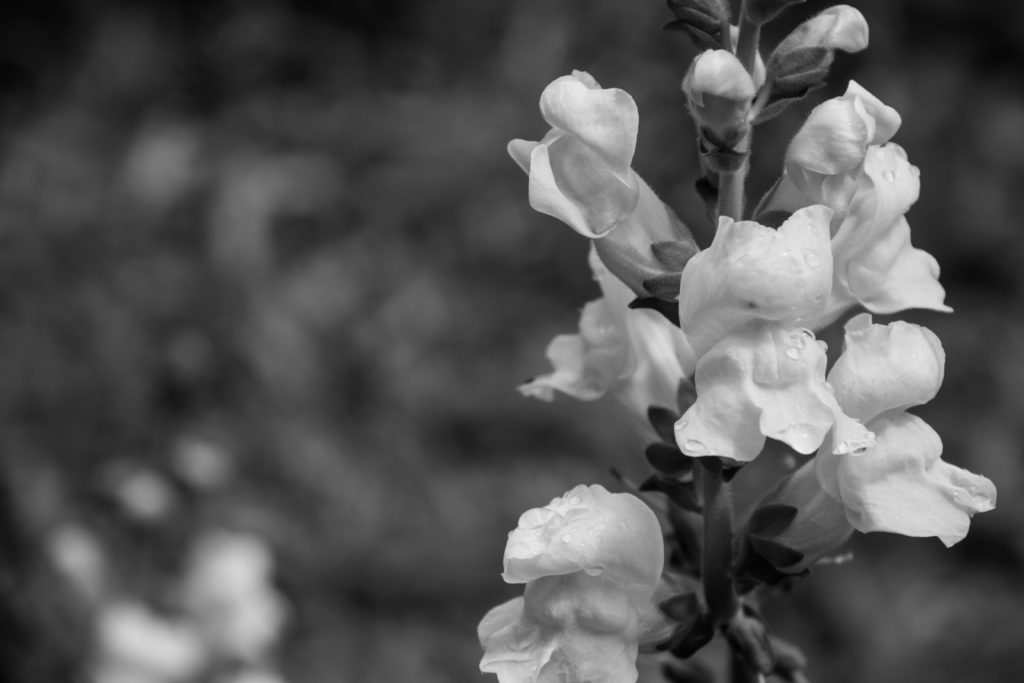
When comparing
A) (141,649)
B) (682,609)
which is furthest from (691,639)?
(141,649)

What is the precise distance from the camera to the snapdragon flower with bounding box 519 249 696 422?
132cm

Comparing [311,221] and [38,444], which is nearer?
[38,444]

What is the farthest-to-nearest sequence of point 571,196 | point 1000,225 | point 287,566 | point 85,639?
point 1000,225, point 287,566, point 85,639, point 571,196

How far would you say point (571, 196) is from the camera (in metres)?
1.17

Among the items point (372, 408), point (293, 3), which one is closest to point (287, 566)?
point (372, 408)

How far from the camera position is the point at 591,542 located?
110cm

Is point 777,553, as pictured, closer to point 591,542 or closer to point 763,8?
point 591,542

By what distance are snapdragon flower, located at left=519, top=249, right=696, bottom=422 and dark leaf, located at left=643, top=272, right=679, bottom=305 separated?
0.15 m

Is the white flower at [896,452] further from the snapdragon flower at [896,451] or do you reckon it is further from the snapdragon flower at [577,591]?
the snapdragon flower at [577,591]

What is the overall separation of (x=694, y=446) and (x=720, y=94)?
31 cm

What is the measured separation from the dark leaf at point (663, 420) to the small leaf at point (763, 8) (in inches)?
15.7

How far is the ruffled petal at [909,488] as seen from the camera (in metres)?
1.08

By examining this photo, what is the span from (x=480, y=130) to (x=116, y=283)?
1.55m

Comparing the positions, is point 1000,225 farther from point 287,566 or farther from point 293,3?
point 293,3
